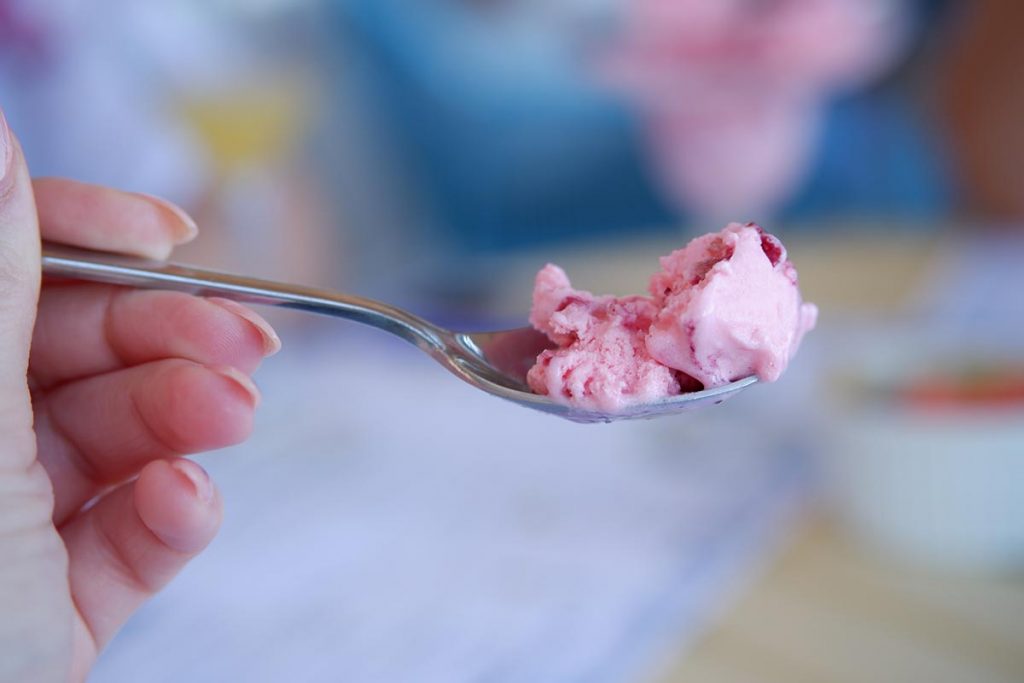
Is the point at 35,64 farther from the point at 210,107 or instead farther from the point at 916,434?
the point at 916,434

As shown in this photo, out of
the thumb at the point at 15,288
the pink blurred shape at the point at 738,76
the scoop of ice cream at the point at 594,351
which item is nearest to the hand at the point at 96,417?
the thumb at the point at 15,288

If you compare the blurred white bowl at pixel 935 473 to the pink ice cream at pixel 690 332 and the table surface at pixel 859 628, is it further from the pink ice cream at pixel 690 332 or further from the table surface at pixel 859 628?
the pink ice cream at pixel 690 332

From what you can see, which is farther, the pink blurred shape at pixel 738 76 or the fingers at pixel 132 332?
the pink blurred shape at pixel 738 76

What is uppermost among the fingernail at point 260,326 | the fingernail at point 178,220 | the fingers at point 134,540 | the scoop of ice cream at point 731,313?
the scoop of ice cream at point 731,313

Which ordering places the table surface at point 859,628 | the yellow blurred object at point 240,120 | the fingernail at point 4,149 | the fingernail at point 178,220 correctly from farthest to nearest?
1. the yellow blurred object at point 240,120
2. the table surface at point 859,628
3. the fingernail at point 178,220
4. the fingernail at point 4,149

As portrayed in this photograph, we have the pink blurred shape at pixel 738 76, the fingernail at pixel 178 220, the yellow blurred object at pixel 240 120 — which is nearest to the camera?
the fingernail at pixel 178 220

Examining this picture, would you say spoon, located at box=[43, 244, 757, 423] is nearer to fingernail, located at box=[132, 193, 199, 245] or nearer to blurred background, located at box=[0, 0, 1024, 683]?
fingernail, located at box=[132, 193, 199, 245]

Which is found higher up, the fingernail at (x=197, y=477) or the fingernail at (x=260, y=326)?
the fingernail at (x=260, y=326)

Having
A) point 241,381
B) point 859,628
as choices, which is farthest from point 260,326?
point 859,628

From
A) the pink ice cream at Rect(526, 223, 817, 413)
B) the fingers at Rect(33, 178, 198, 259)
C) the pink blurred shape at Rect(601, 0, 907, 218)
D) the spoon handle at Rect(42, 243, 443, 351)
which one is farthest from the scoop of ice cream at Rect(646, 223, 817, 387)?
the pink blurred shape at Rect(601, 0, 907, 218)
